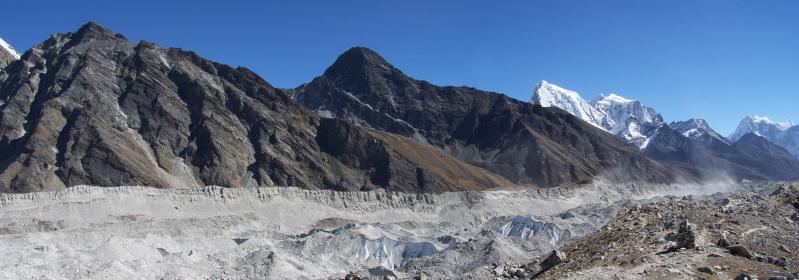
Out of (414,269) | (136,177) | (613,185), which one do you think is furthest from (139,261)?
Result: (613,185)

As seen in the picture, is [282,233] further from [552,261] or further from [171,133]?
[552,261]

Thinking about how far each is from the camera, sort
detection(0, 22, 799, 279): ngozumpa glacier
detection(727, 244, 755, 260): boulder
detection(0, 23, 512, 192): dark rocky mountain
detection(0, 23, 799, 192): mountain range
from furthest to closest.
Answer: detection(0, 23, 799, 192): mountain range → detection(0, 23, 512, 192): dark rocky mountain → detection(0, 22, 799, 279): ngozumpa glacier → detection(727, 244, 755, 260): boulder

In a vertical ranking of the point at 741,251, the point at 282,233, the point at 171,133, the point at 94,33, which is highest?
the point at 94,33

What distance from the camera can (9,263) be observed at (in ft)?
165

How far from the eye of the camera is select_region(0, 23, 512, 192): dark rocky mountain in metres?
114

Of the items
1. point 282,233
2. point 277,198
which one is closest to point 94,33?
point 277,198

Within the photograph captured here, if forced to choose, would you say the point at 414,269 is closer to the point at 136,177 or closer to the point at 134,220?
the point at 134,220

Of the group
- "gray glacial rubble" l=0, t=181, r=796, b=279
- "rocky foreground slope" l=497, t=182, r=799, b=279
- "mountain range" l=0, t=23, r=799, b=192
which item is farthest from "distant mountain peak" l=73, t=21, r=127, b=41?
"rocky foreground slope" l=497, t=182, r=799, b=279

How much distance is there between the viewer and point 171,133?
133500mm

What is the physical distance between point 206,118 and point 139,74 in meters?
20.9

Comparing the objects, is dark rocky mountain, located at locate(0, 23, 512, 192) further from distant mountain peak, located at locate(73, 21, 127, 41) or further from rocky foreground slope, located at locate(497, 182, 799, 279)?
rocky foreground slope, located at locate(497, 182, 799, 279)

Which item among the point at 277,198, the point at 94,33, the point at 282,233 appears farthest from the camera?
the point at 94,33

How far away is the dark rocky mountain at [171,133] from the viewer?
11425 cm

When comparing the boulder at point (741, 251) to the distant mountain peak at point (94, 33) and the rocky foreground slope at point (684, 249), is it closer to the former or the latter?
the rocky foreground slope at point (684, 249)
